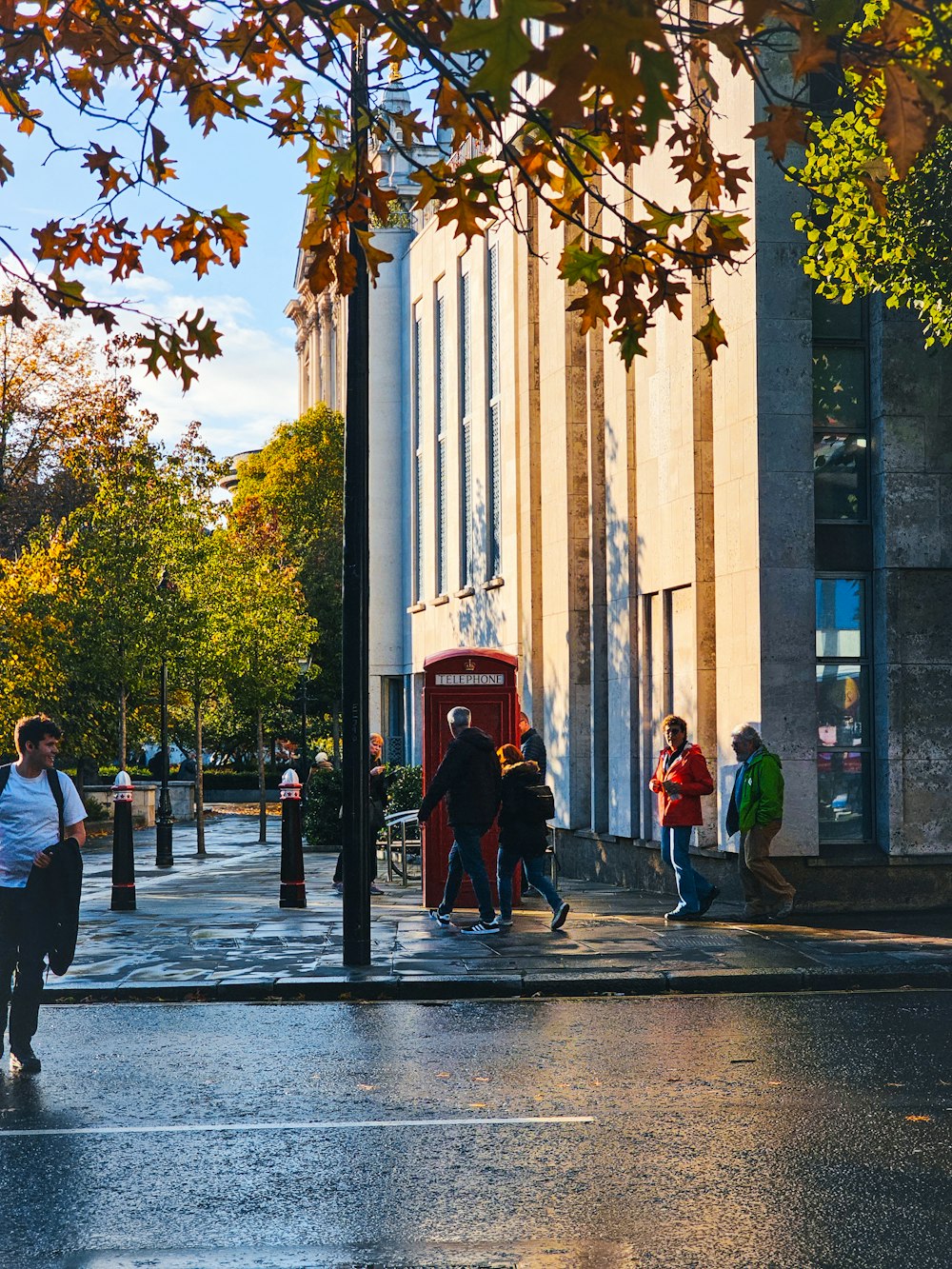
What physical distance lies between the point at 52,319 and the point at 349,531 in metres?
28.9

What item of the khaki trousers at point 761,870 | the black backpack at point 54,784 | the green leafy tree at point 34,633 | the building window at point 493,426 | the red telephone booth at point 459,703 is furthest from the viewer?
the green leafy tree at point 34,633

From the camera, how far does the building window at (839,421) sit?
16.0 m

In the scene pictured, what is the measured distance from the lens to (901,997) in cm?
1105

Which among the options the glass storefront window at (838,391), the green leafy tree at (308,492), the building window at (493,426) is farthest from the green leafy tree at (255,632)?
the glass storefront window at (838,391)

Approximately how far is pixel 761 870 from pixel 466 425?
18.2 meters

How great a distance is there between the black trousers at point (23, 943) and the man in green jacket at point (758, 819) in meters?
7.14

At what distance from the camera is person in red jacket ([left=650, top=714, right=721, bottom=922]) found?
1498 centimetres

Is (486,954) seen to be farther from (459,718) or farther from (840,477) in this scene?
(840,477)

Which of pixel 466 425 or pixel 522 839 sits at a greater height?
pixel 466 425

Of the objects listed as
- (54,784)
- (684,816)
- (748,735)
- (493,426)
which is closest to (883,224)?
(748,735)

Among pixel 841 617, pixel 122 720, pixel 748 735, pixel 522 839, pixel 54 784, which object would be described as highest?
pixel 841 617

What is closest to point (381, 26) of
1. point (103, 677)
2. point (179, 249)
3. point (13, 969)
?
point (179, 249)

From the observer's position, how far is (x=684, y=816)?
15.0 metres

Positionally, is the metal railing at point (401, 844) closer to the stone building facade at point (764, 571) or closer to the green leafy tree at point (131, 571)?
the stone building facade at point (764, 571)
